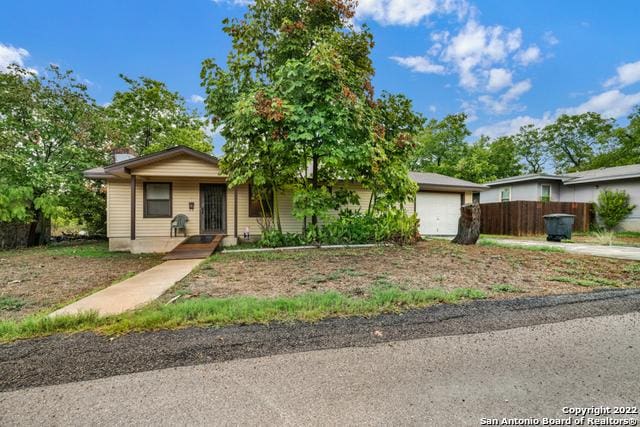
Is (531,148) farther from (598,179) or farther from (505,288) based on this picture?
(505,288)

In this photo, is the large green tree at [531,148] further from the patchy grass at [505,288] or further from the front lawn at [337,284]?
the patchy grass at [505,288]

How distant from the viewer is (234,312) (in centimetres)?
316

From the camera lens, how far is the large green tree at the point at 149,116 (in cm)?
1773

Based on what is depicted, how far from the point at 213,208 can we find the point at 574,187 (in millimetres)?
20724

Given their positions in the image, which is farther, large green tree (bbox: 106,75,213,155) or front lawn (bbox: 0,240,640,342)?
large green tree (bbox: 106,75,213,155)

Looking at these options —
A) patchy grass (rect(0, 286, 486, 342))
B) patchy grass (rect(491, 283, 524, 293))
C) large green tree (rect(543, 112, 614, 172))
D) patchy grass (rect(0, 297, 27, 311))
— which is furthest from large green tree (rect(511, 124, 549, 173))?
patchy grass (rect(0, 297, 27, 311))

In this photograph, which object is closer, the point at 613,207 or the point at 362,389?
the point at 362,389

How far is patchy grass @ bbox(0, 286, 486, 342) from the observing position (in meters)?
2.85

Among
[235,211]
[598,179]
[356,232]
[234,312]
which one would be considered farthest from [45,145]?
[598,179]

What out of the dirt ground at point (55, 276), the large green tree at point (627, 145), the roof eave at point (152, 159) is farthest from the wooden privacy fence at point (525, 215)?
the dirt ground at point (55, 276)

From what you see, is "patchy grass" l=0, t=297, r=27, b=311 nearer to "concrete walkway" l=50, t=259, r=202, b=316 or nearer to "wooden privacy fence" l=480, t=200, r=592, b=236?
"concrete walkway" l=50, t=259, r=202, b=316

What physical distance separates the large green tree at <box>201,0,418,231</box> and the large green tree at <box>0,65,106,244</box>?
22.1ft

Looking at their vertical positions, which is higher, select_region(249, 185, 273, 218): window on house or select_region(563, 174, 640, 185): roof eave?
select_region(563, 174, 640, 185): roof eave

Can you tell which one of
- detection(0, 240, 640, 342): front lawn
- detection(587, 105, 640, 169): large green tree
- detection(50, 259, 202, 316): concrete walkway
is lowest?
detection(50, 259, 202, 316): concrete walkway
